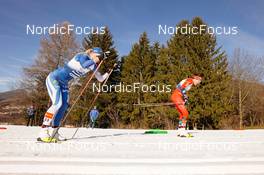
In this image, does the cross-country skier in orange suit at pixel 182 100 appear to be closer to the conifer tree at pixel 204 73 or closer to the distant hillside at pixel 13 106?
the conifer tree at pixel 204 73

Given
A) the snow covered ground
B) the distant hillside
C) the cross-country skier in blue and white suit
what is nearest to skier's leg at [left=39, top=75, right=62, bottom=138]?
the cross-country skier in blue and white suit

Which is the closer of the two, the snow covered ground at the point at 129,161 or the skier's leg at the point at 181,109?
the snow covered ground at the point at 129,161

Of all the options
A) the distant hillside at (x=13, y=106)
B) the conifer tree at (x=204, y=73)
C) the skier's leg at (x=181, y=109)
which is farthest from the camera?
the conifer tree at (x=204, y=73)

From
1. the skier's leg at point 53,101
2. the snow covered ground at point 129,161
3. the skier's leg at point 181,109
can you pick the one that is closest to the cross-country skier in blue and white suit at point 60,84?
the skier's leg at point 53,101

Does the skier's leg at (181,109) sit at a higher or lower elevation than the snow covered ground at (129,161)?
higher

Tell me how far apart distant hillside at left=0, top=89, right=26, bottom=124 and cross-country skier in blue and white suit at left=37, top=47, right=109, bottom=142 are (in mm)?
25217

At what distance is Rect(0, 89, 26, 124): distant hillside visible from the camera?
30.4 m

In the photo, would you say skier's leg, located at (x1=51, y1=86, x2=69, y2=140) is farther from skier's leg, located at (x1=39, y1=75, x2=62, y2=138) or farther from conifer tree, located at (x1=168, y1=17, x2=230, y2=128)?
conifer tree, located at (x1=168, y1=17, x2=230, y2=128)

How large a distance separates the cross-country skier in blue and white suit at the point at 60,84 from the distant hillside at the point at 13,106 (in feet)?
82.7

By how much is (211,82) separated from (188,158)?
29.5 meters

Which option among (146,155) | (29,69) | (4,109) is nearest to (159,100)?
(29,69)

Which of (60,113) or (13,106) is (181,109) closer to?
(60,113)

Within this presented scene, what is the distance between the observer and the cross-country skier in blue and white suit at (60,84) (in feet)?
20.8

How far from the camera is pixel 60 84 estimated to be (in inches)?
257
